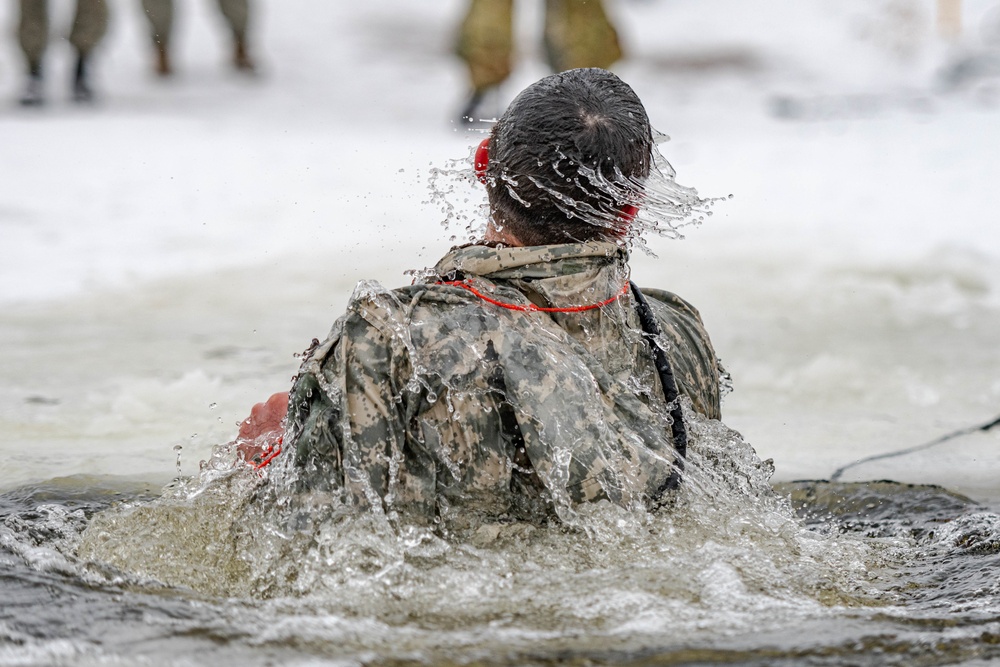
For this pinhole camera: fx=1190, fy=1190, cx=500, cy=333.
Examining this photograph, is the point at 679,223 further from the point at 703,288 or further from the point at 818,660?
the point at 703,288

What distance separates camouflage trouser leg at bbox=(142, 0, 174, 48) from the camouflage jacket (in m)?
7.82

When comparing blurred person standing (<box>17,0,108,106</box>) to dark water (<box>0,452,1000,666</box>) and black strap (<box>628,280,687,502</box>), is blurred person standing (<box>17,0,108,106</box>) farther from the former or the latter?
black strap (<box>628,280,687,502</box>)

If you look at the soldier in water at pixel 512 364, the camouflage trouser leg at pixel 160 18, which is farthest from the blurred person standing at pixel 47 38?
the soldier in water at pixel 512 364

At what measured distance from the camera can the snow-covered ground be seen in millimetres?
4527

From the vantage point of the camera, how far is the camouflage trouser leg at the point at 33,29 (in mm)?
8250

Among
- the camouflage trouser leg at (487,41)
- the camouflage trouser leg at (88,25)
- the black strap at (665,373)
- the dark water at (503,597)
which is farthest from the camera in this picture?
the camouflage trouser leg at (88,25)

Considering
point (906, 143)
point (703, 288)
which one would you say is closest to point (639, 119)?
point (703, 288)

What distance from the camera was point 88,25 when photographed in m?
8.48

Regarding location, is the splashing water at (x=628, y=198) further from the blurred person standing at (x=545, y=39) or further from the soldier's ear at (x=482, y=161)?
the blurred person standing at (x=545, y=39)

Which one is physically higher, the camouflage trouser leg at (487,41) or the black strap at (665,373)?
the camouflage trouser leg at (487,41)

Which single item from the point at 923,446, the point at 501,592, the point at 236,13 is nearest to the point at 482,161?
the point at 501,592

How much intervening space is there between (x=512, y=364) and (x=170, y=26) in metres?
8.22

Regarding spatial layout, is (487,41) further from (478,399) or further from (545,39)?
(478,399)

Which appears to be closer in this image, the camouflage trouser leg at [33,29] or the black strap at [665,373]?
the black strap at [665,373]
